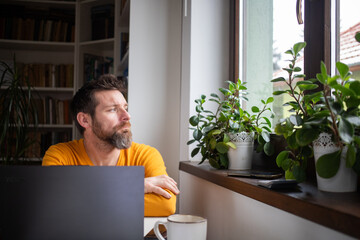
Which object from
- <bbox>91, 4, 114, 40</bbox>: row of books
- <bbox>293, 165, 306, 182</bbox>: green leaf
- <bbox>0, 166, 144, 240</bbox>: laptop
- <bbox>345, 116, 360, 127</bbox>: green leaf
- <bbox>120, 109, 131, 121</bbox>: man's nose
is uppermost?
<bbox>91, 4, 114, 40</bbox>: row of books

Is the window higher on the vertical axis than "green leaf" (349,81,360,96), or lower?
higher

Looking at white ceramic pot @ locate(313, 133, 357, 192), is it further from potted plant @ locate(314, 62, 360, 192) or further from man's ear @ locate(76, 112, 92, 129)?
man's ear @ locate(76, 112, 92, 129)

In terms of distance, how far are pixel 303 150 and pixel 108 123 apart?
3.83 feet

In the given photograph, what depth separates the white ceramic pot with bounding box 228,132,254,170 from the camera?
1.50 m

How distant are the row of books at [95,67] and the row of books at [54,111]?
1.32ft

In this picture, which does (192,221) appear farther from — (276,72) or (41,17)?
(41,17)

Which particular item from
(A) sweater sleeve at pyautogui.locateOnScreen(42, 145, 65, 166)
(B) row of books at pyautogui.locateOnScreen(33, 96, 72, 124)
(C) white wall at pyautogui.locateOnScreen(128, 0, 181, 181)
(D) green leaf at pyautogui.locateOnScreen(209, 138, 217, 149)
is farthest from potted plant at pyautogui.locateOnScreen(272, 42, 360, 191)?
(B) row of books at pyautogui.locateOnScreen(33, 96, 72, 124)

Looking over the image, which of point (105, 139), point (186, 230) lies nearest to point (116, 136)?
point (105, 139)

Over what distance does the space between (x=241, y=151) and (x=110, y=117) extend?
0.78 metres

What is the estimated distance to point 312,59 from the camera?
1.37 m

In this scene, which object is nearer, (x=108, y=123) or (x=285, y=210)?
(x=285, y=210)

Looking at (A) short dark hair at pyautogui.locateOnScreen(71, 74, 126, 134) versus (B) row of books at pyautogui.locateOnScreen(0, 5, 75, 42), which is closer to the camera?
(A) short dark hair at pyautogui.locateOnScreen(71, 74, 126, 134)

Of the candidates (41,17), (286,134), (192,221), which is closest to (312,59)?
(286,134)

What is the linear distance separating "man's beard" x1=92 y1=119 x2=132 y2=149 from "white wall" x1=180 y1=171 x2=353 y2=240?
40 cm
